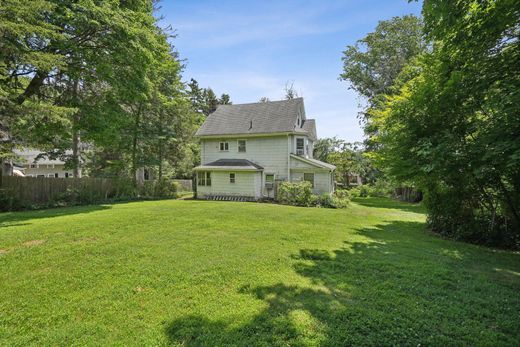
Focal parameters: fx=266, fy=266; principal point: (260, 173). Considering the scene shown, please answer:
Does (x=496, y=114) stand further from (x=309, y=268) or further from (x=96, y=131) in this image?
(x=96, y=131)

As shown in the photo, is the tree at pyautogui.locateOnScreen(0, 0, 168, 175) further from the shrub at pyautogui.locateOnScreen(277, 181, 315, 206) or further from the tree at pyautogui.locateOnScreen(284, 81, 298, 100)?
the tree at pyautogui.locateOnScreen(284, 81, 298, 100)

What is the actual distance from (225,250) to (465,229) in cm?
944

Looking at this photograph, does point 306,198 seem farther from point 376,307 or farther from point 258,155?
point 376,307

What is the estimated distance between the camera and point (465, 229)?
1022 centimetres

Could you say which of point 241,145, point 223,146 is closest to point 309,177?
point 241,145

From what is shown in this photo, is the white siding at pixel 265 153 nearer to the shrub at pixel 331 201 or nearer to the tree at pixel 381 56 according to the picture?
the shrub at pixel 331 201

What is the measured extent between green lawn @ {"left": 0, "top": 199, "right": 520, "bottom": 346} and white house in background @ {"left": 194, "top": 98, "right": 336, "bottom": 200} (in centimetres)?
1307

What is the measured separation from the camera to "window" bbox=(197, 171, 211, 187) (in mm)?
23156

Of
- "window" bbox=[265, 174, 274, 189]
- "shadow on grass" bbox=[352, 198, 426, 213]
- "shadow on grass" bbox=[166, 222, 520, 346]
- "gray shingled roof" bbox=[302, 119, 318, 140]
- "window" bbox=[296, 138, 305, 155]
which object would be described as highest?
"gray shingled roof" bbox=[302, 119, 318, 140]

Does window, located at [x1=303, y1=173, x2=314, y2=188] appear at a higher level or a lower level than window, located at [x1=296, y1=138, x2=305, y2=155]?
lower

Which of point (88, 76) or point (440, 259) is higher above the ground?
point (88, 76)

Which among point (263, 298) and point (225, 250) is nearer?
point (263, 298)

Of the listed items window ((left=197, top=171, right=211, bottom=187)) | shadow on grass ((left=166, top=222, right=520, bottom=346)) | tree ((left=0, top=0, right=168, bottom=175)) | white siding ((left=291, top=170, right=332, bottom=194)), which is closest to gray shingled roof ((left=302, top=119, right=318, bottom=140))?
white siding ((left=291, top=170, right=332, bottom=194))

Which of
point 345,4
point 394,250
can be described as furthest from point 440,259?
point 345,4
